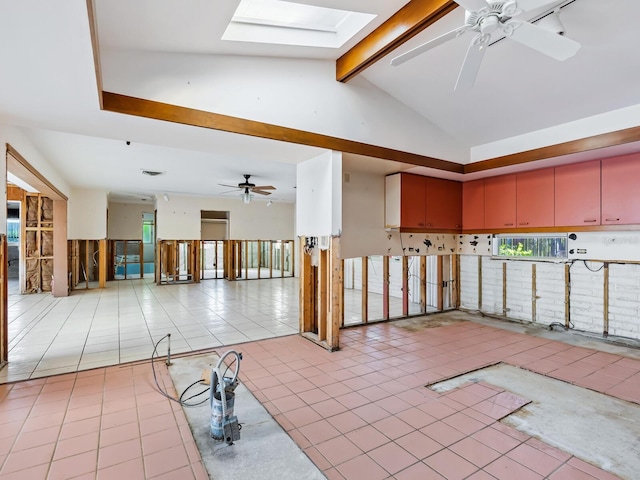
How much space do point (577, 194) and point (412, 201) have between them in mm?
2226

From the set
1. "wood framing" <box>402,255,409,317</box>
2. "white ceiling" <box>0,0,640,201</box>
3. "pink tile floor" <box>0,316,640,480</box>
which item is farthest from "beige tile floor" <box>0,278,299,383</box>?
"white ceiling" <box>0,0,640,201</box>

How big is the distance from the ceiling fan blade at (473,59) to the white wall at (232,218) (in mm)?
9442

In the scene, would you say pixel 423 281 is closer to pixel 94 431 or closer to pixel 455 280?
pixel 455 280

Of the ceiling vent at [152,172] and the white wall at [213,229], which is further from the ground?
the ceiling vent at [152,172]

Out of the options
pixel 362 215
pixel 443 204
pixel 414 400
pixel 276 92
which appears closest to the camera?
pixel 414 400

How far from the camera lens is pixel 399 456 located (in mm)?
2160

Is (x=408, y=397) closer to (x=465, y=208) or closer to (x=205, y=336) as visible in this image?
(x=205, y=336)

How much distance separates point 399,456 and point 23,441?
261 cm

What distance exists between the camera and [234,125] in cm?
332

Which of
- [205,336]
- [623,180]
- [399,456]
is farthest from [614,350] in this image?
[205,336]

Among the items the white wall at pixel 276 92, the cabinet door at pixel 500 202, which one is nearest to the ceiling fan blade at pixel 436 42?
the white wall at pixel 276 92

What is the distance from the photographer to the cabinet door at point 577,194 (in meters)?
4.36

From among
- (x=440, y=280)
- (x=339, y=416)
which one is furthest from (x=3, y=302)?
(x=440, y=280)

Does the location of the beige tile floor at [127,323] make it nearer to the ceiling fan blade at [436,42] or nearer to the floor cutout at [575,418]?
the floor cutout at [575,418]
